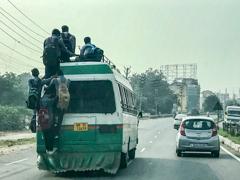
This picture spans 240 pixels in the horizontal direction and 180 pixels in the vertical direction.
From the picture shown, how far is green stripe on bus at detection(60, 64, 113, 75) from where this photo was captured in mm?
11562

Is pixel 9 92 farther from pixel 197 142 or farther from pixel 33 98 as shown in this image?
pixel 33 98

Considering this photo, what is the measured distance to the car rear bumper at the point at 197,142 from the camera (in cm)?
1745

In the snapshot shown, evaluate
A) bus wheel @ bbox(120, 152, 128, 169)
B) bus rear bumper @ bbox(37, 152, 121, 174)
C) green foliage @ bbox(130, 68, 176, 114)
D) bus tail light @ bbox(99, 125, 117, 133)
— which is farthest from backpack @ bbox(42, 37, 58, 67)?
green foliage @ bbox(130, 68, 176, 114)

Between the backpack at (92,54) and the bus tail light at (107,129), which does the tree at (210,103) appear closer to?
the backpack at (92,54)

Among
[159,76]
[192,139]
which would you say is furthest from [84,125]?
[159,76]

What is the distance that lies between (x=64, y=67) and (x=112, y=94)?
1418 mm

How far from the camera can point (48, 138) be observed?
433 inches

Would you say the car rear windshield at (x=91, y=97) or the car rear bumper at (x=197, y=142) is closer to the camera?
the car rear windshield at (x=91, y=97)

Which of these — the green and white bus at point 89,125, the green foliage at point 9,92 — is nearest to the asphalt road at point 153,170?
the green and white bus at point 89,125

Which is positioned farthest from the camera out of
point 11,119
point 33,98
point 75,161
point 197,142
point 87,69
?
point 11,119

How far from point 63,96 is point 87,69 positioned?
120 cm

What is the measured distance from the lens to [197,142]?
57.5 ft

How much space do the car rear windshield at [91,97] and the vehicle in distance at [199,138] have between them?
7.01 metres

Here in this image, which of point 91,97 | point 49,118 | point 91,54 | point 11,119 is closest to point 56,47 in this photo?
point 91,54
